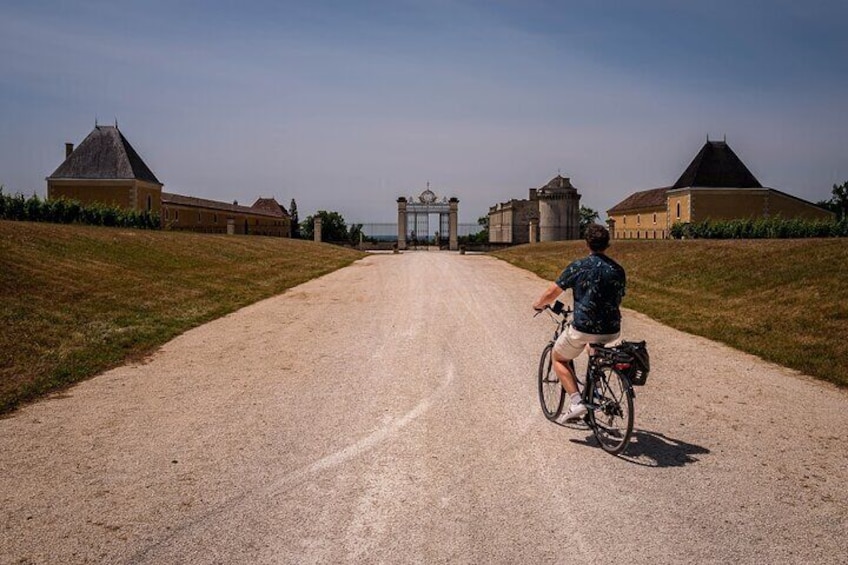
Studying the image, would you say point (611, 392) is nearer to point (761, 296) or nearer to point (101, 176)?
point (761, 296)

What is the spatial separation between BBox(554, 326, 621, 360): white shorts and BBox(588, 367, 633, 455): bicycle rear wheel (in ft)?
0.96

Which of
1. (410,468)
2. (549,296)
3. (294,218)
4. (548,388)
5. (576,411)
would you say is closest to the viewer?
(410,468)

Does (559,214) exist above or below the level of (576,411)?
above

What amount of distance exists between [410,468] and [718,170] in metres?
53.8

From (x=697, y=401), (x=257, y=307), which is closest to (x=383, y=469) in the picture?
(x=697, y=401)

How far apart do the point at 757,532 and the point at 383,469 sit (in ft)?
9.45

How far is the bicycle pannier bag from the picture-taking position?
5625 millimetres

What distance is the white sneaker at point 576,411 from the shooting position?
20.4 feet

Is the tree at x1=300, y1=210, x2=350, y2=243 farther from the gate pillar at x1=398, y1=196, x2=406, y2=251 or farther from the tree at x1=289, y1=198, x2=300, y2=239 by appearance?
the gate pillar at x1=398, y1=196, x2=406, y2=251

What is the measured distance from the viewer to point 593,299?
19.8 ft

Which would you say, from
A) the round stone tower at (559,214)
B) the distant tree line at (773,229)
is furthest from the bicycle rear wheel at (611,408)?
the round stone tower at (559,214)

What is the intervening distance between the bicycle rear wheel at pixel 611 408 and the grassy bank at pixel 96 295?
6.64 m

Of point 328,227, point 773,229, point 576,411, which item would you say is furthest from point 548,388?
point 328,227

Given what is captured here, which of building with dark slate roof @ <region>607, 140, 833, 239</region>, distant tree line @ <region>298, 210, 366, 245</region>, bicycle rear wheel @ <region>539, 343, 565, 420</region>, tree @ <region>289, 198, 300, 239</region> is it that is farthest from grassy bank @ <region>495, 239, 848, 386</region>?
tree @ <region>289, 198, 300, 239</region>
